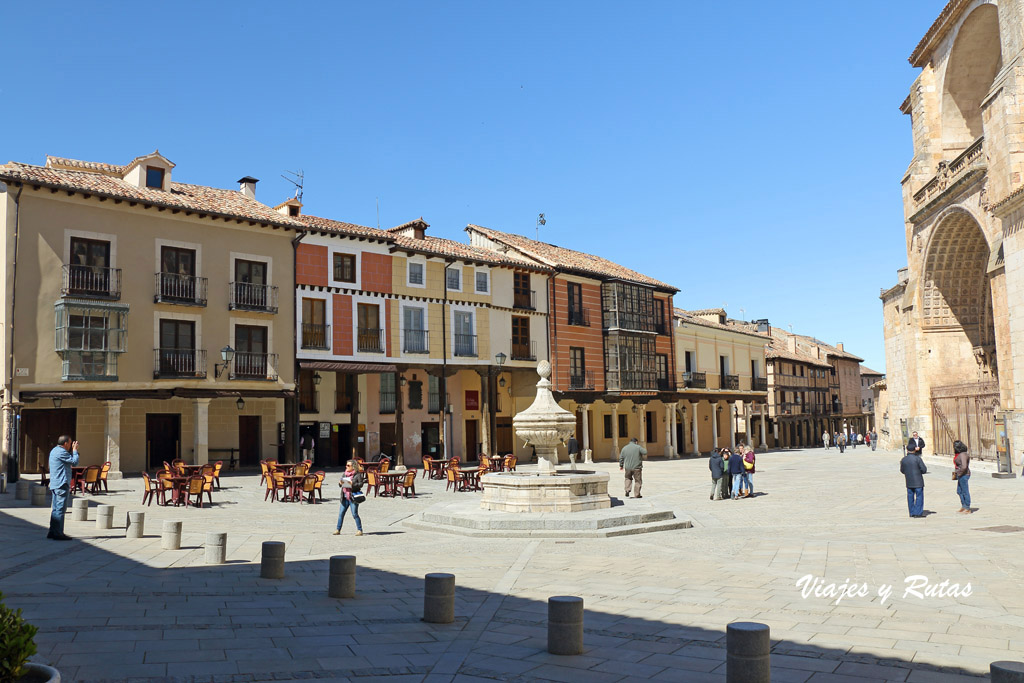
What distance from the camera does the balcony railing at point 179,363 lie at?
25422 millimetres

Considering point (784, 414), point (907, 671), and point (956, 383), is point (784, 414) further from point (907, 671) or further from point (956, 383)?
point (907, 671)

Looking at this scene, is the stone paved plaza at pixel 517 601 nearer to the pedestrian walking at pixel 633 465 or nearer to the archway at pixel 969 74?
the pedestrian walking at pixel 633 465

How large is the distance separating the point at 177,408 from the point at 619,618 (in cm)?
2358

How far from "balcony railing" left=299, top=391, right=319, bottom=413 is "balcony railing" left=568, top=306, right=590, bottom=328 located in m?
13.4

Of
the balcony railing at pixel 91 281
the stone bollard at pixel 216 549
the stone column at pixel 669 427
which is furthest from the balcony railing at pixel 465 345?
the stone bollard at pixel 216 549

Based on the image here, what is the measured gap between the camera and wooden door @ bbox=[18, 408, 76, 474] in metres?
24.3

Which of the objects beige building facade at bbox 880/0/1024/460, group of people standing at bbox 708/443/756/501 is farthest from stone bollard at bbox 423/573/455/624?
beige building facade at bbox 880/0/1024/460

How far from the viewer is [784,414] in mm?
66375

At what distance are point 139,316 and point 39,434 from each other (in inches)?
183

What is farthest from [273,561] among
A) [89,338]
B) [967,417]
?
[967,417]

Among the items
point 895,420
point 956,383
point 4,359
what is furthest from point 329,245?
point 895,420

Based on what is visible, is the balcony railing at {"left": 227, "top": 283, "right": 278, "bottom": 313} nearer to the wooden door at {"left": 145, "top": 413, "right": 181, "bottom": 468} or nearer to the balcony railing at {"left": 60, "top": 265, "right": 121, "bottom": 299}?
the balcony railing at {"left": 60, "top": 265, "right": 121, "bottom": 299}

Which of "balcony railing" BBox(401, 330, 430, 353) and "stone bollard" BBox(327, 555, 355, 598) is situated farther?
"balcony railing" BBox(401, 330, 430, 353)

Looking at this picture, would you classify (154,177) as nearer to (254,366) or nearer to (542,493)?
Answer: (254,366)
